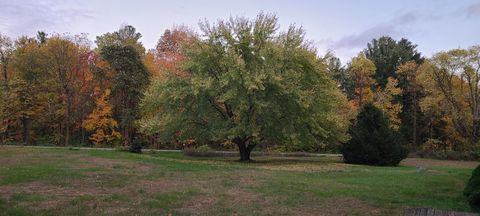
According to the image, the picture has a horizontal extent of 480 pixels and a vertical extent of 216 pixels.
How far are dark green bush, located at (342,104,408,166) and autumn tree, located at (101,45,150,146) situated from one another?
2328 cm

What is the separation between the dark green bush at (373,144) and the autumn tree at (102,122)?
2576 cm

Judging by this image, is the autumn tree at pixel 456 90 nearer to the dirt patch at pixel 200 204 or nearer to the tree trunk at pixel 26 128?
the dirt patch at pixel 200 204

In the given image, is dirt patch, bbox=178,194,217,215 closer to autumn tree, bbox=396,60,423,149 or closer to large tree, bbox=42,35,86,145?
large tree, bbox=42,35,86,145

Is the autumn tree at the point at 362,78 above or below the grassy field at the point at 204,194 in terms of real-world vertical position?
above

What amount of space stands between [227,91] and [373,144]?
1071cm

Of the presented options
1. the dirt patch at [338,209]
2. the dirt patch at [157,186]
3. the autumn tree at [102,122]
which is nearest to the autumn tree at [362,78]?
the autumn tree at [102,122]

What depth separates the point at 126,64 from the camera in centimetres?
4503

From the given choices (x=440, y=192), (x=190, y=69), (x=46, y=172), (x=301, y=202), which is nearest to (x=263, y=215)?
(x=301, y=202)

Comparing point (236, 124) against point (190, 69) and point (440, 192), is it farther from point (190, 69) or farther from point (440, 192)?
point (440, 192)

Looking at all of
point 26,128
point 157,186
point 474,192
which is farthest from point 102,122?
point 474,192

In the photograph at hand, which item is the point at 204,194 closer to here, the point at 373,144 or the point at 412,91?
the point at 373,144

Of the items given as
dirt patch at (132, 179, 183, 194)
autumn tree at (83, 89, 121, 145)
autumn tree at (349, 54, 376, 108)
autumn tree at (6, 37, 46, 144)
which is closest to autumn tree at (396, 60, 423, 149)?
autumn tree at (349, 54, 376, 108)

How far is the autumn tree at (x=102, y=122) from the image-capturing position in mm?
45031

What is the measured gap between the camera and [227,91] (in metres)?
25.8
